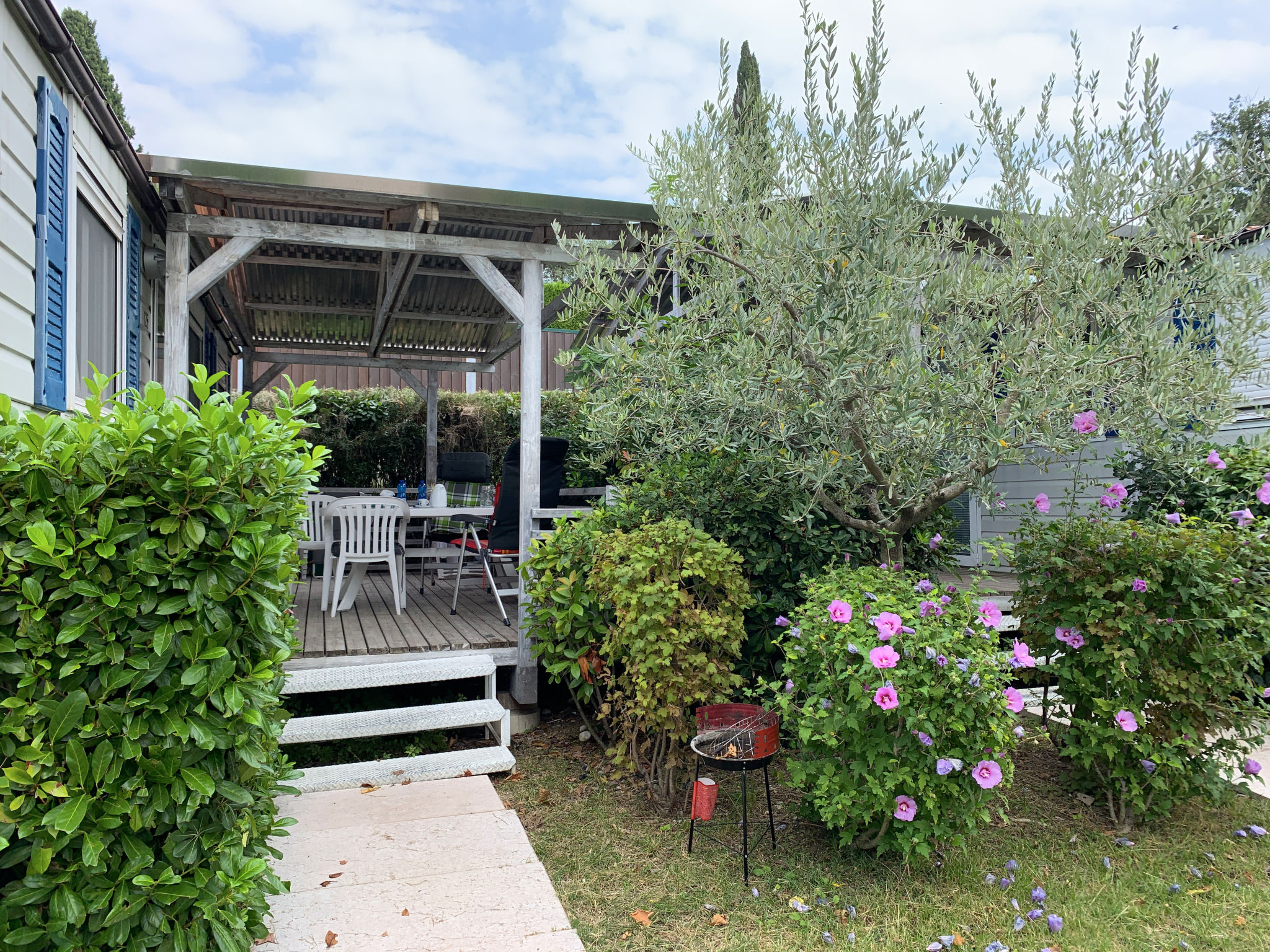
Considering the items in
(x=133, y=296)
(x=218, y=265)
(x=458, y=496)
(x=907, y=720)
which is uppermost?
(x=218, y=265)

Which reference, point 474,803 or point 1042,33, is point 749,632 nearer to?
point 474,803

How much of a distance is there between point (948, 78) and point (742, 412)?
5.22 feet

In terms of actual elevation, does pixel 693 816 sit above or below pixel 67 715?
below

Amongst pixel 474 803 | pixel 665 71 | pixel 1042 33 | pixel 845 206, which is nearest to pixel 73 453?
pixel 474 803

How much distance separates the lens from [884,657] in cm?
246

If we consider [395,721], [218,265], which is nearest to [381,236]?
[218,265]

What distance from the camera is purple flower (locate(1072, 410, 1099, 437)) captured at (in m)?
3.13

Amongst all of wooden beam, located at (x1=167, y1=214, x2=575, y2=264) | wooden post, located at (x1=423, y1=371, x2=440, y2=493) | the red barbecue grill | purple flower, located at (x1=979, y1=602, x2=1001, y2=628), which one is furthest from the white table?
purple flower, located at (x1=979, y1=602, x2=1001, y2=628)

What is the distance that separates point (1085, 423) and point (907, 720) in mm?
1512

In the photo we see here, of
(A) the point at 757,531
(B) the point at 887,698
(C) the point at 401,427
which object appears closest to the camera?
(B) the point at 887,698

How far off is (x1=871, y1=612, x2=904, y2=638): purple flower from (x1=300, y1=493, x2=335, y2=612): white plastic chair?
386 cm

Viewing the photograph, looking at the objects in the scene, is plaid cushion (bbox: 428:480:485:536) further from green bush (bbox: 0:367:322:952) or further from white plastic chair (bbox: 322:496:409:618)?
green bush (bbox: 0:367:322:952)

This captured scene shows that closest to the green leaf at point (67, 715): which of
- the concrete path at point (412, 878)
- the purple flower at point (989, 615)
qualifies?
the concrete path at point (412, 878)

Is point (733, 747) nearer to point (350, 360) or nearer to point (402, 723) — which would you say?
point (402, 723)
